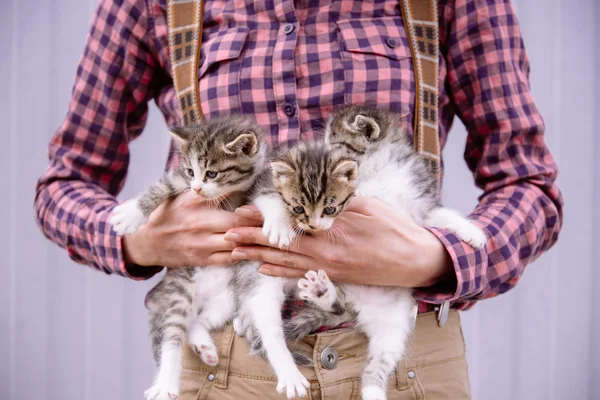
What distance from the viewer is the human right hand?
147cm

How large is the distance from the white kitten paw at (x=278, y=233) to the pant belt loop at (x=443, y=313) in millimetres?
465

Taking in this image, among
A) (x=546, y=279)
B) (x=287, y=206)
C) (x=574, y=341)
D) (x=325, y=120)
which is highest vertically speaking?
(x=325, y=120)

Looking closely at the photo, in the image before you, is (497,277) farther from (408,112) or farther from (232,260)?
(232,260)

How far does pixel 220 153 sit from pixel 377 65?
1.85 ft

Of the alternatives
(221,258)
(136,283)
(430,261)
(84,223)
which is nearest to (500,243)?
(430,261)

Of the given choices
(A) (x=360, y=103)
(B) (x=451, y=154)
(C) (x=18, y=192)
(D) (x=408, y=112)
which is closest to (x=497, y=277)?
(D) (x=408, y=112)

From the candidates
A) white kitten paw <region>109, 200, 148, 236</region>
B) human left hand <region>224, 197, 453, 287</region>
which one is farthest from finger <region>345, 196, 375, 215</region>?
white kitten paw <region>109, 200, 148, 236</region>

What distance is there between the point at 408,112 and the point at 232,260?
0.68 m

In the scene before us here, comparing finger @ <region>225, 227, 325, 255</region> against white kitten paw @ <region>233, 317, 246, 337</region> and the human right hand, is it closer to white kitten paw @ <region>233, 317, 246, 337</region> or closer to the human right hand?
the human right hand

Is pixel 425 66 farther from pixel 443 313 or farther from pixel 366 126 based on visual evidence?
pixel 443 313

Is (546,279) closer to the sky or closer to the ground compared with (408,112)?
closer to the ground

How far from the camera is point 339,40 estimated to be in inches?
58.8

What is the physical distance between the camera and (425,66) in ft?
4.80

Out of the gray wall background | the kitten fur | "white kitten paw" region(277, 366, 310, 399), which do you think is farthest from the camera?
the gray wall background
